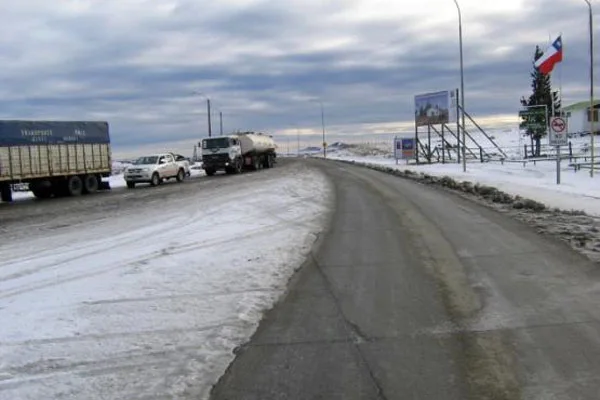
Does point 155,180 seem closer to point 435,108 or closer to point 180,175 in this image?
point 180,175

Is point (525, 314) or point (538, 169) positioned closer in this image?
point (525, 314)

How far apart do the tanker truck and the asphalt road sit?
36391 mm

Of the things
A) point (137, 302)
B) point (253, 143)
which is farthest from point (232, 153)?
point (137, 302)

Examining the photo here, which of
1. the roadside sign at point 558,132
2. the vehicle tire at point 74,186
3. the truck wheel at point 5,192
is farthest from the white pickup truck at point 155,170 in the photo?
the roadside sign at point 558,132

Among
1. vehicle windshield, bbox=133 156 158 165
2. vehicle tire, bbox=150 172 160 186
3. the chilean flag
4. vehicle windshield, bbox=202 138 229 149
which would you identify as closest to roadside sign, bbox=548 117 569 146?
the chilean flag

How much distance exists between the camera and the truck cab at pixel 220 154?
47.5m

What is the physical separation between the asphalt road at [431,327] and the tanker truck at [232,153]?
36.4 meters

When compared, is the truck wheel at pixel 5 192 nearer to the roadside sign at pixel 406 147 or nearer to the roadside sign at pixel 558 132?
the roadside sign at pixel 558 132

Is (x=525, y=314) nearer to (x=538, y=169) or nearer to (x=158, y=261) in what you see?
(x=158, y=261)

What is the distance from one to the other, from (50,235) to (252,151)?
37.4m

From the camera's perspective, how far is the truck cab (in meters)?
47.5

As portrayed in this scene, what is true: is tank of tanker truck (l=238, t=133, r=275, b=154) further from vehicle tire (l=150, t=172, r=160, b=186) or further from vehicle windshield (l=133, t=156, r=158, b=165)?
vehicle tire (l=150, t=172, r=160, b=186)

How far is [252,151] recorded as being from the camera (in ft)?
170

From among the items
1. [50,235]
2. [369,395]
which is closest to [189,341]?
[369,395]
